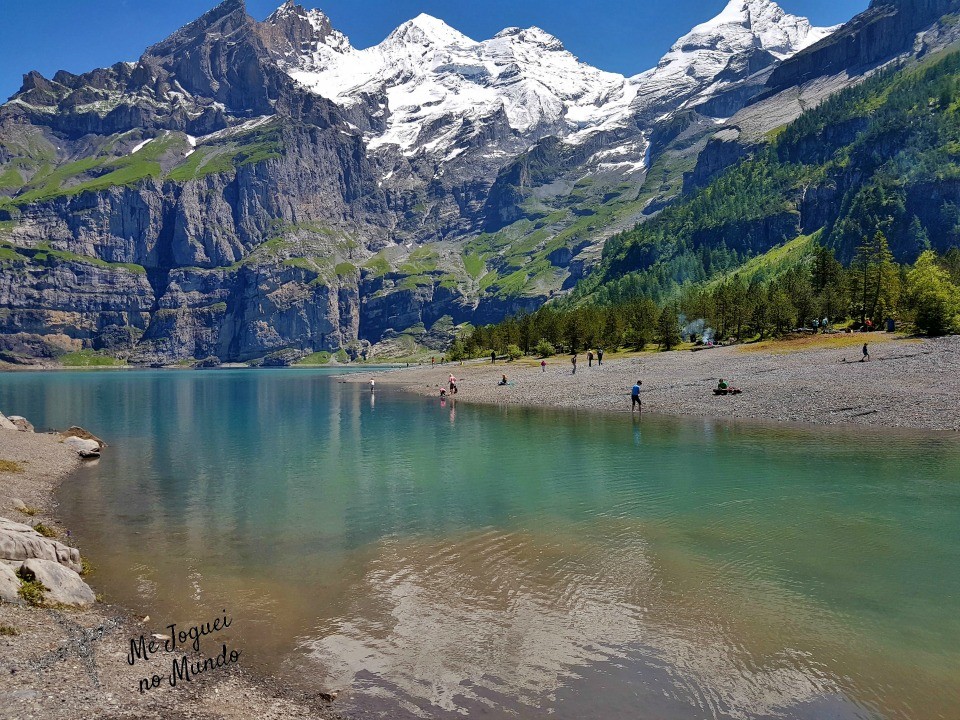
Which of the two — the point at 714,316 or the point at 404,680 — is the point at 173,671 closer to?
the point at 404,680

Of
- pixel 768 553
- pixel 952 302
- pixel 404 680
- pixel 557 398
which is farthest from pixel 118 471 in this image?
pixel 952 302

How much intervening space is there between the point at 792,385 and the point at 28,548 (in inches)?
2408

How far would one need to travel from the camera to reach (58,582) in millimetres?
17312

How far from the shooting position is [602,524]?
25.0 meters

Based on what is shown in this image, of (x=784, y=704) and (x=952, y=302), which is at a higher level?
(x=952, y=302)

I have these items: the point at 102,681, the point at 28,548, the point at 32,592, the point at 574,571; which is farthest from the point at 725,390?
the point at 102,681

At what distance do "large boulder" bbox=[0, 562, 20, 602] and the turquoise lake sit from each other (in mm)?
3059

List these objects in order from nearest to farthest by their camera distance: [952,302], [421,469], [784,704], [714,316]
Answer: [784,704] → [421,469] → [952,302] → [714,316]

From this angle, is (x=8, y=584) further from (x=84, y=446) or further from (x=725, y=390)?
(x=725, y=390)

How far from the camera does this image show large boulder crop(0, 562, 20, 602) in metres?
15.7

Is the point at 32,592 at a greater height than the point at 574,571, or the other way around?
the point at 32,592

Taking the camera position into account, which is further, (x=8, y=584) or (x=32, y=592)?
(x=32, y=592)

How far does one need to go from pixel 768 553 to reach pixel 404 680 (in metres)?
13.7

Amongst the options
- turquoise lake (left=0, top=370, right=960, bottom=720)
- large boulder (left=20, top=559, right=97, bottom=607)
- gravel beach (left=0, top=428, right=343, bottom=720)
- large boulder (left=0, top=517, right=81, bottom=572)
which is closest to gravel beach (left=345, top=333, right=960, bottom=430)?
turquoise lake (left=0, top=370, right=960, bottom=720)
